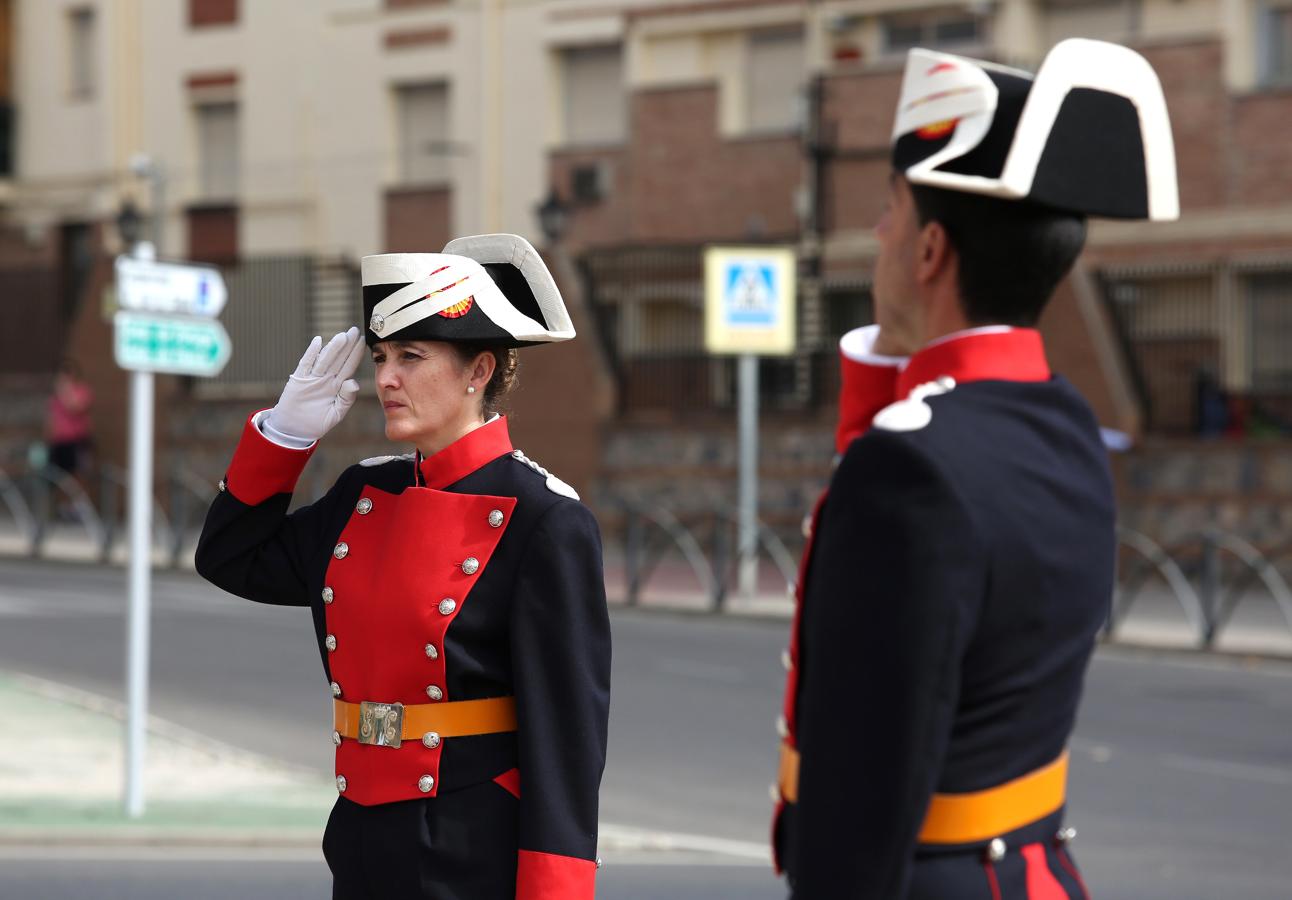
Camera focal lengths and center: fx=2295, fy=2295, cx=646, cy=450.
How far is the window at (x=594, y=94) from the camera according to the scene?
33219 mm

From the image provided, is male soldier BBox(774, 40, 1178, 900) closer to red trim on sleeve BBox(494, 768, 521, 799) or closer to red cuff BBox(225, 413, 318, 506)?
red trim on sleeve BBox(494, 768, 521, 799)

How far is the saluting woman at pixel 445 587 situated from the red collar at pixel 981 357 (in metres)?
1.36

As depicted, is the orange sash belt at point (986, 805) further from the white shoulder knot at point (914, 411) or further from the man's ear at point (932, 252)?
the man's ear at point (932, 252)

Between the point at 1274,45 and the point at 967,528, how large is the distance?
25.3 metres

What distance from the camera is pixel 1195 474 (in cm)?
2277

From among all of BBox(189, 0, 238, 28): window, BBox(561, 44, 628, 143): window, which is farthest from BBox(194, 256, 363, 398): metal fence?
BBox(189, 0, 238, 28): window

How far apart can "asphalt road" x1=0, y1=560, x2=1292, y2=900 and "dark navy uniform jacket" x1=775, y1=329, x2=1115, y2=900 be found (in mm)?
5977

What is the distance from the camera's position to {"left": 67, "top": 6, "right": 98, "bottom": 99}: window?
38.6m

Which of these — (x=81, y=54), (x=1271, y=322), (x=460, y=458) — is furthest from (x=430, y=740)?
(x=81, y=54)

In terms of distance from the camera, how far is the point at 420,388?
4.09m

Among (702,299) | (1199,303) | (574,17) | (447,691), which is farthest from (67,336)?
(447,691)

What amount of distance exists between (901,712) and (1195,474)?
21.0 m

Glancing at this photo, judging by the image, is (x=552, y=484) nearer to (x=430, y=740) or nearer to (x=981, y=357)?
(x=430, y=740)

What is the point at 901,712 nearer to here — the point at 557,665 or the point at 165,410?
the point at 557,665
